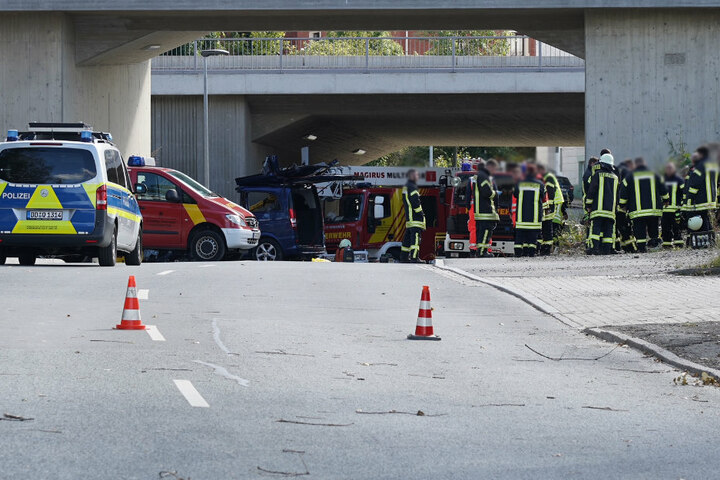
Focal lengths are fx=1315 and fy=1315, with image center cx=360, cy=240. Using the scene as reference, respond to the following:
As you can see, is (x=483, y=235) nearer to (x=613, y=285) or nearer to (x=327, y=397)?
(x=613, y=285)

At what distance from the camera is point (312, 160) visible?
170ft

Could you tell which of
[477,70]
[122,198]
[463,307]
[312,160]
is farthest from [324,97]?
[463,307]

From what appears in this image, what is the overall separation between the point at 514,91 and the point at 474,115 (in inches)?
160

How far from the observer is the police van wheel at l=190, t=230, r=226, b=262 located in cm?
2706

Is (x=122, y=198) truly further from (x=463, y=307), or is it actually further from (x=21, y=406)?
(x=21, y=406)

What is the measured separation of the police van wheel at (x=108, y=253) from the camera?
2100cm

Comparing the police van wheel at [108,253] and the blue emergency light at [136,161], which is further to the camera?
the blue emergency light at [136,161]

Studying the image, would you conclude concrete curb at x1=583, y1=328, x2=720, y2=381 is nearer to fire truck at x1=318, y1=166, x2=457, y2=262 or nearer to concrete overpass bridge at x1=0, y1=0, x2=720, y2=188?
concrete overpass bridge at x1=0, y1=0, x2=720, y2=188

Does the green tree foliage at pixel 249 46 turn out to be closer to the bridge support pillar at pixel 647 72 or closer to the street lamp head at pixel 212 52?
the street lamp head at pixel 212 52

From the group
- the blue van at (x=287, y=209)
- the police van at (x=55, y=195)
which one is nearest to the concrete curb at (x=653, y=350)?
the police van at (x=55, y=195)

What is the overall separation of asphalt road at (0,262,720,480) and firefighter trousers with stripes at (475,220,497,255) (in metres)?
11.2

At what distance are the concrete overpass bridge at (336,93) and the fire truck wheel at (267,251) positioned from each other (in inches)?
396

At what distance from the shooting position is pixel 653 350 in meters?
11.8

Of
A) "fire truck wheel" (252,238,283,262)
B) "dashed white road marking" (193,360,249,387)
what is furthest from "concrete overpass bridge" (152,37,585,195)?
"dashed white road marking" (193,360,249,387)
